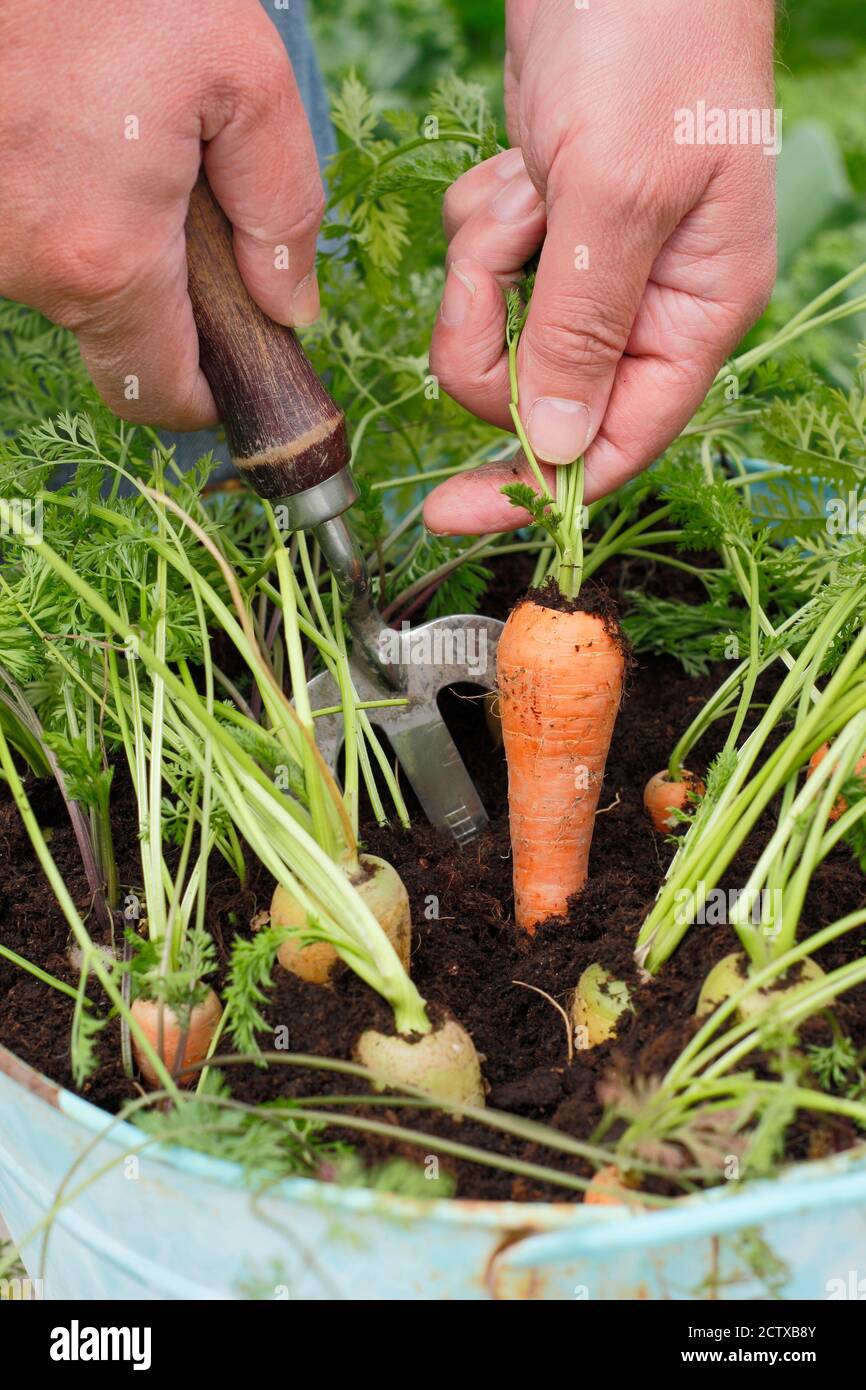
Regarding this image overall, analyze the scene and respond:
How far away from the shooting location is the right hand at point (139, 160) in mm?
953

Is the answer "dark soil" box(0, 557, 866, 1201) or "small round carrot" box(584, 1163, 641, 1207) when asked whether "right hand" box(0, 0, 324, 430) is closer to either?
"dark soil" box(0, 557, 866, 1201)

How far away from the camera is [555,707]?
1.22 meters

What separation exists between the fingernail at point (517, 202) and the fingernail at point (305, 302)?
0.26m

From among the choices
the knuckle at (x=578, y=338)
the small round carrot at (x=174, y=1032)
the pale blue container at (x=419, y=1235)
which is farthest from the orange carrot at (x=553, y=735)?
the pale blue container at (x=419, y=1235)

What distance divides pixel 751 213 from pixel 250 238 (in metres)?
0.50

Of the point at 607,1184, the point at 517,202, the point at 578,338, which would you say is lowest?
the point at 607,1184

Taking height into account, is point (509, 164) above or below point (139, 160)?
above

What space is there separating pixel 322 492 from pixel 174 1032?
54 cm

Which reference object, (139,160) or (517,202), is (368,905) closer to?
(139,160)

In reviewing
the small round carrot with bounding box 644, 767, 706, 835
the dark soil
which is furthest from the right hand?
the small round carrot with bounding box 644, 767, 706, 835

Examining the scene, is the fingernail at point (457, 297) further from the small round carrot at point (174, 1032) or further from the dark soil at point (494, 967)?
the small round carrot at point (174, 1032)

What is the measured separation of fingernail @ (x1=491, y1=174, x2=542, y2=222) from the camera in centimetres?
131

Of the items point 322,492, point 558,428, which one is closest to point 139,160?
point 322,492
